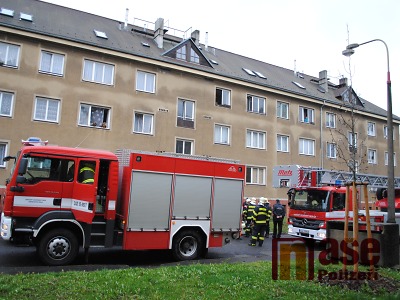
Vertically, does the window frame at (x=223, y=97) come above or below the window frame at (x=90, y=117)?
above

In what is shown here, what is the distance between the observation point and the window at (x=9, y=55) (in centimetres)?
1934

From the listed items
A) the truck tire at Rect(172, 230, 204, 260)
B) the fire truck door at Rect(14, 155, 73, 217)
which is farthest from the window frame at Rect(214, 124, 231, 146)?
the fire truck door at Rect(14, 155, 73, 217)

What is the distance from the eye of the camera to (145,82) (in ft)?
76.1

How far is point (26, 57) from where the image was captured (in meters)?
19.8

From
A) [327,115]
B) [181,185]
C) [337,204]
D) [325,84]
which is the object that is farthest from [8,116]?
[325,84]

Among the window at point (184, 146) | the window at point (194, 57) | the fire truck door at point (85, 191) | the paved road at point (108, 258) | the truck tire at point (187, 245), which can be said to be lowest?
the paved road at point (108, 258)

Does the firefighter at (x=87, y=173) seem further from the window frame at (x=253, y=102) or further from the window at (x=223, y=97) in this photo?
the window frame at (x=253, y=102)

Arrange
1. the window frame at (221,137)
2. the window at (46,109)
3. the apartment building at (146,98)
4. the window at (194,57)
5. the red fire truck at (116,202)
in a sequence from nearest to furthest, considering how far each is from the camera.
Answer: the red fire truck at (116,202)
the apartment building at (146,98)
the window at (46,109)
the window frame at (221,137)
the window at (194,57)

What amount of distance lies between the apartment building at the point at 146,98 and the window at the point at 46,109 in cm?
5

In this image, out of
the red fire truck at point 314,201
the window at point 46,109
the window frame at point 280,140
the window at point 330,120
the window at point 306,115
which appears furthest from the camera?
the window at point 330,120

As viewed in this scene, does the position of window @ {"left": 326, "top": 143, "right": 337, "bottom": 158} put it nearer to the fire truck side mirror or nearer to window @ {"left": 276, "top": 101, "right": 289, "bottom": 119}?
window @ {"left": 276, "top": 101, "right": 289, "bottom": 119}

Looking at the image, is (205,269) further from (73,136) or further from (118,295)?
(73,136)

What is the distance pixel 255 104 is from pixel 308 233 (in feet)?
52.6

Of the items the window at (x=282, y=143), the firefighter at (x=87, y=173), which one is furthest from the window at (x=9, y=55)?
the window at (x=282, y=143)
